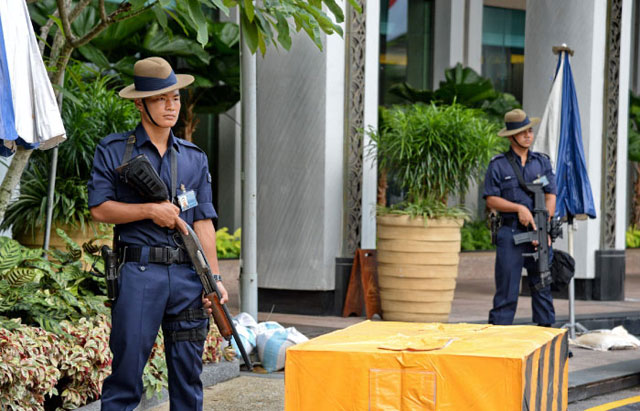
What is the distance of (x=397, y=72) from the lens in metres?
18.6

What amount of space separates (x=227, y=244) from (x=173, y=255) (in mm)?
10056

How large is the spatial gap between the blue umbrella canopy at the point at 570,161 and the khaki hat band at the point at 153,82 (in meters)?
6.07

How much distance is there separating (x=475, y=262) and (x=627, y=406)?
31.7 ft

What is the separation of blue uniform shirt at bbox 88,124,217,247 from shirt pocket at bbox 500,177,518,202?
14.7ft

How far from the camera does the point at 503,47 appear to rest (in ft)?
66.0

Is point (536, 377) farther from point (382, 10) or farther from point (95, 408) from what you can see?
point (382, 10)

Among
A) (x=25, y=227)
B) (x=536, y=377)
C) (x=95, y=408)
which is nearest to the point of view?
(x=536, y=377)

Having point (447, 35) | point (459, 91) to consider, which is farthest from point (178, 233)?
point (447, 35)

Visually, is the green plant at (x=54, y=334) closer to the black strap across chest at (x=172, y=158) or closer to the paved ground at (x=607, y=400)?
the black strap across chest at (x=172, y=158)

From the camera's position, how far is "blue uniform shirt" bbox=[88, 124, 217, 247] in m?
4.68

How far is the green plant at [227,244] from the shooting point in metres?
14.5

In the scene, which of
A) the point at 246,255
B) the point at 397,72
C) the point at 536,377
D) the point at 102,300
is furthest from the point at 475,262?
the point at 536,377

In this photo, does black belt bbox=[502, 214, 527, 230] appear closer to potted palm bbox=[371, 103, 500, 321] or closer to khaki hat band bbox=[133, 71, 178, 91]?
potted palm bbox=[371, 103, 500, 321]

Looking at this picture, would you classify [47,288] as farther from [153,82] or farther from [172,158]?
[153,82]
